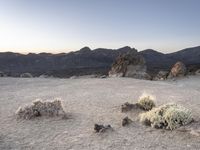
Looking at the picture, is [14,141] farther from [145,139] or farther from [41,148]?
[145,139]

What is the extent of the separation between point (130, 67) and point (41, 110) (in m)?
25.3

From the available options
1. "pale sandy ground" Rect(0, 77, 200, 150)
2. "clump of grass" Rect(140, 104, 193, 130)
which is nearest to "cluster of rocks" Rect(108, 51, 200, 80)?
"pale sandy ground" Rect(0, 77, 200, 150)

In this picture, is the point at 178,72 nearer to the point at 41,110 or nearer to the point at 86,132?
the point at 41,110

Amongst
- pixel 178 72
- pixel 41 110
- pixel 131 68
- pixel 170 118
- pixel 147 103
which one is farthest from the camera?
pixel 178 72

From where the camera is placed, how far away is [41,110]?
1388cm

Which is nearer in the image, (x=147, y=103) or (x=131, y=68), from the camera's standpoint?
(x=147, y=103)

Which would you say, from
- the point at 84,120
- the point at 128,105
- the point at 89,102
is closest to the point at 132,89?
the point at 89,102

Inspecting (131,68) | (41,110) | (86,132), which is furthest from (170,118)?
(131,68)

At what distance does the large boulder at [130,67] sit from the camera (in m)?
38.1

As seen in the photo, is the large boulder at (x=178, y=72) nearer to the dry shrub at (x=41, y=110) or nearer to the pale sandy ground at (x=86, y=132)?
the pale sandy ground at (x=86, y=132)

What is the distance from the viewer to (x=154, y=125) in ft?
38.5

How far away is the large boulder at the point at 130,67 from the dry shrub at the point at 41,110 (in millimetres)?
24107

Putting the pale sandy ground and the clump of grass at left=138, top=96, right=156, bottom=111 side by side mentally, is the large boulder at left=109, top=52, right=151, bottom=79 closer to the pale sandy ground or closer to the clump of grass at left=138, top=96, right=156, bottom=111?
the pale sandy ground

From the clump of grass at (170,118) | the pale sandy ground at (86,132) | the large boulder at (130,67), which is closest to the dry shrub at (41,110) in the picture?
the pale sandy ground at (86,132)
